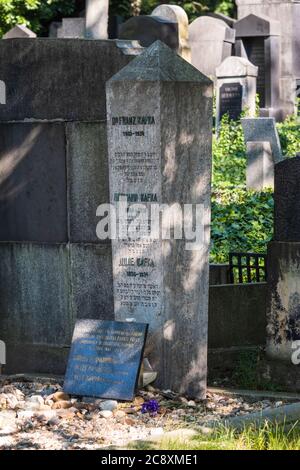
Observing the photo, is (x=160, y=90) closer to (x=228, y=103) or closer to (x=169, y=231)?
(x=169, y=231)

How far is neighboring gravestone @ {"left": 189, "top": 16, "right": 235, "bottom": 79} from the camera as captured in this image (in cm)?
2672

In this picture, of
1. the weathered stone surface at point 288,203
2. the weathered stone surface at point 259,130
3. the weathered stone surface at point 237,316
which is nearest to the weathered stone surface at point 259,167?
the weathered stone surface at point 259,130

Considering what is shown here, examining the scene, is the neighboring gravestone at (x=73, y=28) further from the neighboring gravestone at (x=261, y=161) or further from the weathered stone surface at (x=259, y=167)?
the weathered stone surface at (x=259, y=167)

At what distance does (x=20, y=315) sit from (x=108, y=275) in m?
0.92

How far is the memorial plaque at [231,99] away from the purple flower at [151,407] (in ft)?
53.6

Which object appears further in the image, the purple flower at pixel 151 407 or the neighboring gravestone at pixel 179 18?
the neighboring gravestone at pixel 179 18

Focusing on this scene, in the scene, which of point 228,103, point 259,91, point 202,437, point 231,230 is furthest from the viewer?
point 259,91

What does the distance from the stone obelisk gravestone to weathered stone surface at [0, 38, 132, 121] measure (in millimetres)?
651

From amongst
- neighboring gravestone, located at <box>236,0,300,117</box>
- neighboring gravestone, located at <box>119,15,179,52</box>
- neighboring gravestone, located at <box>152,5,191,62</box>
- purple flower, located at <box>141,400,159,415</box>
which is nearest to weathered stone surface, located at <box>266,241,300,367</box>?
purple flower, located at <box>141,400,159,415</box>

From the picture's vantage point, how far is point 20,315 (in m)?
8.51

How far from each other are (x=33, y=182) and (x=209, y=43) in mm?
A: 19262

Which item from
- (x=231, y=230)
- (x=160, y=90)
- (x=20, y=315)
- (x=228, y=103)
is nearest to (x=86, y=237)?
(x=20, y=315)

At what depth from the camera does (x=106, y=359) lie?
288 inches

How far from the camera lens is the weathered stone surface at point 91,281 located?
8.06 m
